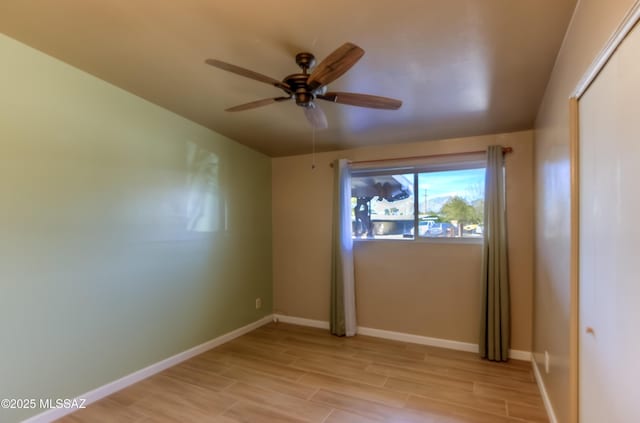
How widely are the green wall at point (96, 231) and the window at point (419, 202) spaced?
1677 millimetres

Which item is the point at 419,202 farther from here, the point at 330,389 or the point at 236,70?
the point at 236,70

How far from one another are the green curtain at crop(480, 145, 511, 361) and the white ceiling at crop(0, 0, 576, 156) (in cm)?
51

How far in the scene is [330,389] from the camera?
103 inches

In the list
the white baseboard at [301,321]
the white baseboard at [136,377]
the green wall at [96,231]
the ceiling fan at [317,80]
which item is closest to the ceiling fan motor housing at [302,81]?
the ceiling fan at [317,80]

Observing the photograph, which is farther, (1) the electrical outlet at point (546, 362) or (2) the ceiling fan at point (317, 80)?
(1) the electrical outlet at point (546, 362)

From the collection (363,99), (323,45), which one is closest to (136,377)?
(363,99)

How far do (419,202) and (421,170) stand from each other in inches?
13.9

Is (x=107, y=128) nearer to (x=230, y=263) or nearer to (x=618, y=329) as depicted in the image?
(x=230, y=263)

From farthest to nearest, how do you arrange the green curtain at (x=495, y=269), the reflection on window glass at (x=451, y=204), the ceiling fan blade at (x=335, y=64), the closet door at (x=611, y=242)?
the reflection on window glass at (x=451, y=204) → the green curtain at (x=495, y=269) → the ceiling fan blade at (x=335, y=64) → the closet door at (x=611, y=242)

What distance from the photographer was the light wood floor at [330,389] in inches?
88.7

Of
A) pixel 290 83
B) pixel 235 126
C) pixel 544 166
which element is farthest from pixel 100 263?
pixel 544 166

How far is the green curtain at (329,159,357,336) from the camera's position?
377 cm

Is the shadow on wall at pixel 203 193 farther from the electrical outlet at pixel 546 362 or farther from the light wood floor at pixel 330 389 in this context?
the electrical outlet at pixel 546 362

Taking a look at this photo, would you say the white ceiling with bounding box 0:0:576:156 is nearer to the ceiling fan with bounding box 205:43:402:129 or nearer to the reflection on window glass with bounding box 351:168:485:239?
the ceiling fan with bounding box 205:43:402:129
